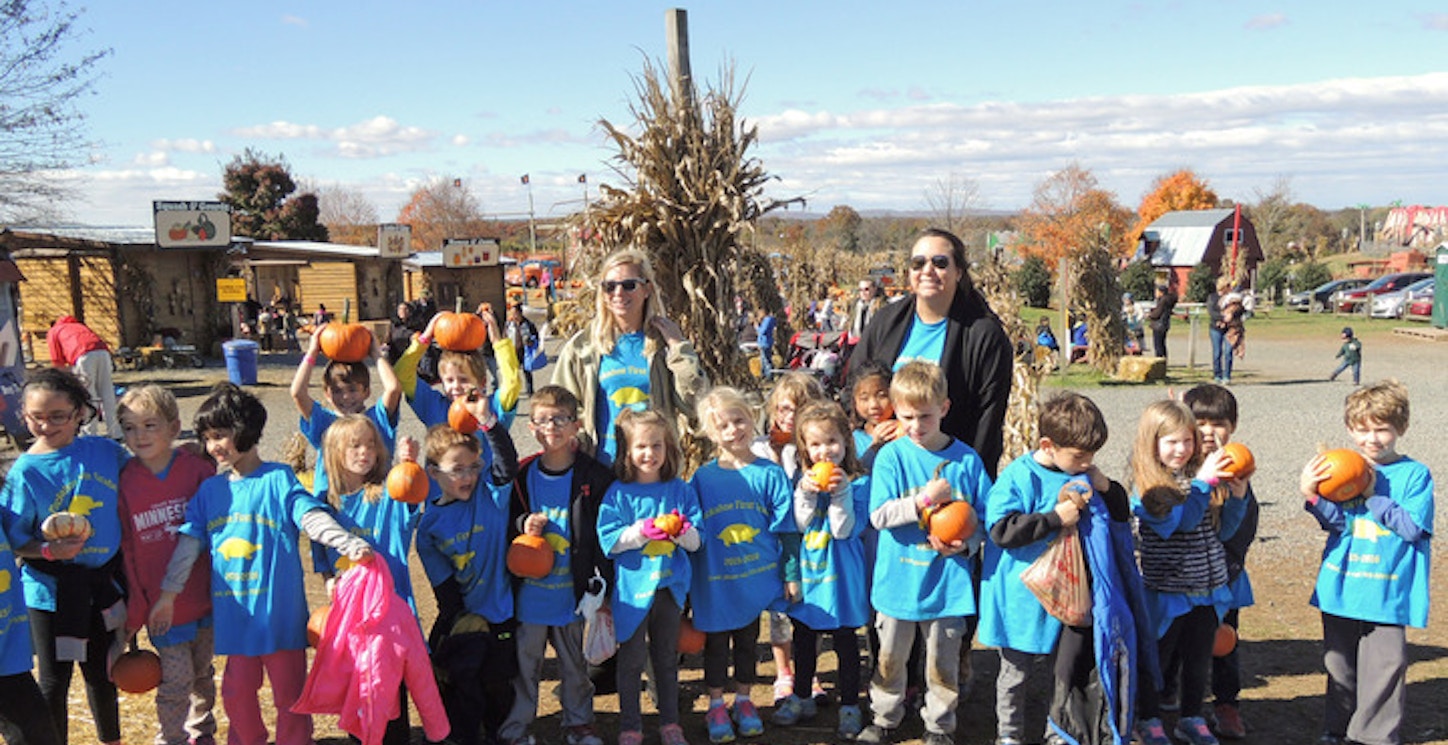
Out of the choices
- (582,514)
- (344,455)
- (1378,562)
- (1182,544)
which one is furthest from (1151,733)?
(344,455)

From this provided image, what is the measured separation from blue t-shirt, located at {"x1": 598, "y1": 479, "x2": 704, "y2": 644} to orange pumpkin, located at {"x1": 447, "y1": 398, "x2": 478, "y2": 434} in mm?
674

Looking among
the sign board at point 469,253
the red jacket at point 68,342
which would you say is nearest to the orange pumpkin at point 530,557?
the red jacket at point 68,342

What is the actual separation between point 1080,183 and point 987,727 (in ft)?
215

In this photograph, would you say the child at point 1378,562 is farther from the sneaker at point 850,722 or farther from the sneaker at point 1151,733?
the sneaker at point 850,722

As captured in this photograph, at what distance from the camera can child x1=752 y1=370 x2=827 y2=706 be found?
490cm

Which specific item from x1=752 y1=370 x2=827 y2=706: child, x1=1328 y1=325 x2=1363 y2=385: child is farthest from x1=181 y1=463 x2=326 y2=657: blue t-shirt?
x1=1328 y1=325 x2=1363 y2=385: child

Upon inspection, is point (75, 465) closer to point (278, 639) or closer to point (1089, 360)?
point (278, 639)

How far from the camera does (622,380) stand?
16.5ft

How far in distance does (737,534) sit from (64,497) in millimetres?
2733

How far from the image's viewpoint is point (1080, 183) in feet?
215

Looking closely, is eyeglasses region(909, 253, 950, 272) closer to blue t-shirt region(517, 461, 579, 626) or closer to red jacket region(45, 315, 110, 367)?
blue t-shirt region(517, 461, 579, 626)

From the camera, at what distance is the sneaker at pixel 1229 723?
4625 mm

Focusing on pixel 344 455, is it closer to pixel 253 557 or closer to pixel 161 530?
pixel 253 557

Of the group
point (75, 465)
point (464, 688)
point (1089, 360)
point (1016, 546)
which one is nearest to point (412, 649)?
point (464, 688)
